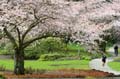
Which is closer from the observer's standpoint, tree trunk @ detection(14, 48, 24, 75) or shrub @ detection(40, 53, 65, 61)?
tree trunk @ detection(14, 48, 24, 75)

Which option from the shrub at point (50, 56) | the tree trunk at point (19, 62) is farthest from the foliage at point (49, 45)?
the tree trunk at point (19, 62)

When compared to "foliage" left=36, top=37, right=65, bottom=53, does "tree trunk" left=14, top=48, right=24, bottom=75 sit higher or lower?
higher

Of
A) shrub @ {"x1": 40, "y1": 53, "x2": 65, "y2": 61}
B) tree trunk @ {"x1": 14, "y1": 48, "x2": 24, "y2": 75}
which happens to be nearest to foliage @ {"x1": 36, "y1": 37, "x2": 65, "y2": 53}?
shrub @ {"x1": 40, "y1": 53, "x2": 65, "y2": 61}

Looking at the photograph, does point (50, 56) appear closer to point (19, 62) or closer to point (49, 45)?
point (49, 45)

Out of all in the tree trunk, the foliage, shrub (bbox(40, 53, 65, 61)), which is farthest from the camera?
the foliage

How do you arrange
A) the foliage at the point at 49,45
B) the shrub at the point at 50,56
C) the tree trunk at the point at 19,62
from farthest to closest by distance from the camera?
1. the foliage at the point at 49,45
2. the shrub at the point at 50,56
3. the tree trunk at the point at 19,62

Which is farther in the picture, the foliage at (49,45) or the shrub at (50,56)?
the foliage at (49,45)

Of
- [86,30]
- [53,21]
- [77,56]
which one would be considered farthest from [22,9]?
[77,56]

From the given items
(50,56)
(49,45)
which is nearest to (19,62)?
(50,56)

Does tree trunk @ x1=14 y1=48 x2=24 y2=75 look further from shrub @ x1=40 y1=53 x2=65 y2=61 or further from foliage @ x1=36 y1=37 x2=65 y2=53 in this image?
foliage @ x1=36 y1=37 x2=65 y2=53

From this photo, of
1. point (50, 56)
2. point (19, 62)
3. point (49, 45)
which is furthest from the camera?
point (49, 45)

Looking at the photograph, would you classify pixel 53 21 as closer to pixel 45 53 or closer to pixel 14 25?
pixel 14 25

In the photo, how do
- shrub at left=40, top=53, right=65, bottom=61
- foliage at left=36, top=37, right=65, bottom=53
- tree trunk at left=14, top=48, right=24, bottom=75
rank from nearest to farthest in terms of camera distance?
tree trunk at left=14, top=48, right=24, bottom=75 < shrub at left=40, top=53, right=65, bottom=61 < foliage at left=36, top=37, right=65, bottom=53

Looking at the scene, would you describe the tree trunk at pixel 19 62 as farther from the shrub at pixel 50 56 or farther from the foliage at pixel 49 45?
the foliage at pixel 49 45
